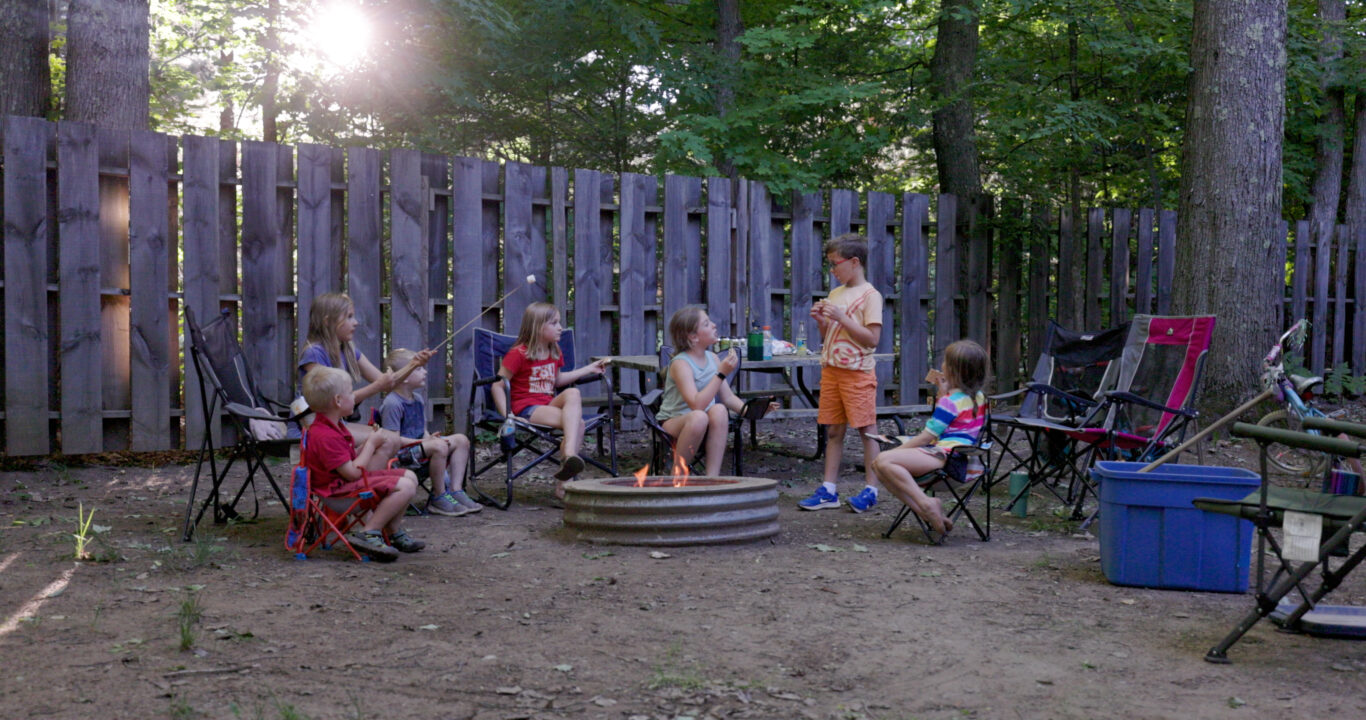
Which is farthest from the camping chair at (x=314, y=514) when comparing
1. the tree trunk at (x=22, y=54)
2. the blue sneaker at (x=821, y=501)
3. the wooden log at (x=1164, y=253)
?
the wooden log at (x=1164, y=253)

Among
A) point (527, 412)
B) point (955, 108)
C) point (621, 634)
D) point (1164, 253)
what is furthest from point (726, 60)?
point (621, 634)

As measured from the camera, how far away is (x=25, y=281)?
20.7 ft

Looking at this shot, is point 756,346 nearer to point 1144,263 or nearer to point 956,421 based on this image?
point 956,421

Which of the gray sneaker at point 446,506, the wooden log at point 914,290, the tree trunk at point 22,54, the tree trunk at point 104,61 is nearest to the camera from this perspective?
the gray sneaker at point 446,506

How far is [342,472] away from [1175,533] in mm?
3191

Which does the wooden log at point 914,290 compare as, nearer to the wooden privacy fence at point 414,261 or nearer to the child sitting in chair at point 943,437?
the wooden privacy fence at point 414,261

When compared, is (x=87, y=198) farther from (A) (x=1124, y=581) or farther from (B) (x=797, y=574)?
(A) (x=1124, y=581)

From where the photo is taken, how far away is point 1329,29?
1065 cm

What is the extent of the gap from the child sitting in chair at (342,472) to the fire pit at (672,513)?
31.5 inches

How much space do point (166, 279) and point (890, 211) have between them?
217 inches

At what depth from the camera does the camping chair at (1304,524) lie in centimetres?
311

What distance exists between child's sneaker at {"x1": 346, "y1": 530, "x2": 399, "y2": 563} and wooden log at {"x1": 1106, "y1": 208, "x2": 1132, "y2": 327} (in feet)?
24.7

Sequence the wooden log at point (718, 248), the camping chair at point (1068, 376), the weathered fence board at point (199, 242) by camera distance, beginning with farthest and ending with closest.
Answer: the wooden log at point (718, 248) → the weathered fence board at point (199, 242) → the camping chair at point (1068, 376)

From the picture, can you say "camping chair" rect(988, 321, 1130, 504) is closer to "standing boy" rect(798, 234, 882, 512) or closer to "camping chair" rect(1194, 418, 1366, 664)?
"standing boy" rect(798, 234, 882, 512)
